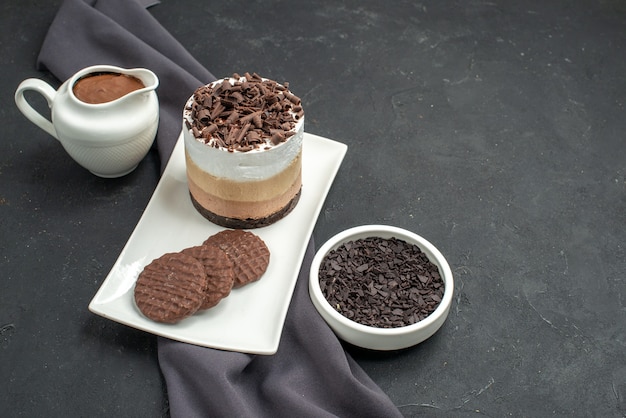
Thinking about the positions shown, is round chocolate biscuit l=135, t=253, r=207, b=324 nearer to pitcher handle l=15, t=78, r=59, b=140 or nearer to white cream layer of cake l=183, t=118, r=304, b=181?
white cream layer of cake l=183, t=118, r=304, b=181

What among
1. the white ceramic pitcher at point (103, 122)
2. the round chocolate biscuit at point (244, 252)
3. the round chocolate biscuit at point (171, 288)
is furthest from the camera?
the white ceramic pitcher at point (103, 122)

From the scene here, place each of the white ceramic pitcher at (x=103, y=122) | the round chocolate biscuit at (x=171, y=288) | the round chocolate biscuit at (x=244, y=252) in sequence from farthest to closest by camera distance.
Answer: the white ceramic pitcher at (x=103, y=122) < the round chocolate biscuit at (x=244, y=252) < the round chocolate biscuit at (x=171, y=288)

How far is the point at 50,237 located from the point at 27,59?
33.6 inches

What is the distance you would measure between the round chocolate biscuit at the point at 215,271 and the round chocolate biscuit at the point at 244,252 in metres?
0.03

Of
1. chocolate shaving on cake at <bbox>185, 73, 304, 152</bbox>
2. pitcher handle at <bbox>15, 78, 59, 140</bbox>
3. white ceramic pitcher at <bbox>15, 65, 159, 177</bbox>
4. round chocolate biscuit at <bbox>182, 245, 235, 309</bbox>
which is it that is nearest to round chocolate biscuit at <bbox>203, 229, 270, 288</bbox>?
round chocolate biscuit at <bbox>182, 245, 235, 309</bbox>

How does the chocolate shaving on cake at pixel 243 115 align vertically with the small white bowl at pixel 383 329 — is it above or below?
above

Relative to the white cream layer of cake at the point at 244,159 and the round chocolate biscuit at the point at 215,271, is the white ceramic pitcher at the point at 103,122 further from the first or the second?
the round chocolate biscuit at the point at 215,271

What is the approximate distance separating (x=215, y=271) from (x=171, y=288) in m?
0.11

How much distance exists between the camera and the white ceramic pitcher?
2201 millimetres

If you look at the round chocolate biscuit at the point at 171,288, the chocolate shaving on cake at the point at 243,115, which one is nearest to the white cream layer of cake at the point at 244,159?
the chocolate shaving on cake at the point at 243,115

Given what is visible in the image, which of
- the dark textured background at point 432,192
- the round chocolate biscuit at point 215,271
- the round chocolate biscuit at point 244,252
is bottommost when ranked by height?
the dark textured background at point 432,192

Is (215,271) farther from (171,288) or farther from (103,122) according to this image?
(103,122)

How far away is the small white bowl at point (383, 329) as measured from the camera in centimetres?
192

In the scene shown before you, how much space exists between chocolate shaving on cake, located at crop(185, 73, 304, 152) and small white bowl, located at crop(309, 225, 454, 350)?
0.32 metres
